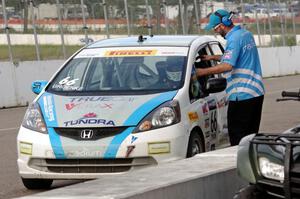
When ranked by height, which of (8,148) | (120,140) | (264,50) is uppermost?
(120,140)

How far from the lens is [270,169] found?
5445 mm

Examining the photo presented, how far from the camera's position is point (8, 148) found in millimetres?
13398

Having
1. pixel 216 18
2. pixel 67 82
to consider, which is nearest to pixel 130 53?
pixel 67 82

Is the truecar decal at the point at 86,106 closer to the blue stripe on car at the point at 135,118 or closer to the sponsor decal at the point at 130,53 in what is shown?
the blue stripe on car at the point at 135,118

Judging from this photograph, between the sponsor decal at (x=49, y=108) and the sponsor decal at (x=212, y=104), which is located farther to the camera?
the sponsor decal at (x=212, y=104)

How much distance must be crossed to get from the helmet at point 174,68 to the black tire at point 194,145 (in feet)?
2.29

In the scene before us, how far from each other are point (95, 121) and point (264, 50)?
29482 millimetres

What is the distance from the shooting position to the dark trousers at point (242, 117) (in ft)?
30.6

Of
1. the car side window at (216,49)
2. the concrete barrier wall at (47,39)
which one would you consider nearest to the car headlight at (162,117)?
the car side window at (216,49)

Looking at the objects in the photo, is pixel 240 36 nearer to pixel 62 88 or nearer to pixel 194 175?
pixel 62 88

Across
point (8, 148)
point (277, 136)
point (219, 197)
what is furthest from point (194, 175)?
point (8, 148)

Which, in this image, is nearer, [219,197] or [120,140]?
[219,197]

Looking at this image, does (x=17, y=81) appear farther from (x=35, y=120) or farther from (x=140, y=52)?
(x=35, y=120)

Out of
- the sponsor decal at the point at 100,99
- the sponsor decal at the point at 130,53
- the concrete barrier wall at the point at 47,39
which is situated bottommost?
the concrete barrier wall at the point at 47,39
